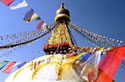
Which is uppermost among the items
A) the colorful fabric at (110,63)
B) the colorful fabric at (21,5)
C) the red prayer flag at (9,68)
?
the colorful fabric at (21,5)

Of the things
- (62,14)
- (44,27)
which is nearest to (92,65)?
(44,27)

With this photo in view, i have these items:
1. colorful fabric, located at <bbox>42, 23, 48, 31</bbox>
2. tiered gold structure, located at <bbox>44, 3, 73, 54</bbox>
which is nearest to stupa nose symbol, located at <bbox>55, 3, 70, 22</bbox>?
tiered gold structure, located at <bbox>44, 3, 73, 54</bbox>

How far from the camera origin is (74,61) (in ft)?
27.9

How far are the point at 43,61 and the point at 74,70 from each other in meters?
1.59

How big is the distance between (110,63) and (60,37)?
634 centimetres

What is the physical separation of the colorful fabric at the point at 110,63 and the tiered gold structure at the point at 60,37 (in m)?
4.94

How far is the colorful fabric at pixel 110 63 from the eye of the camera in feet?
16.8

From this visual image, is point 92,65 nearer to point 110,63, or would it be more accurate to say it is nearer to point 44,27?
point 110,63

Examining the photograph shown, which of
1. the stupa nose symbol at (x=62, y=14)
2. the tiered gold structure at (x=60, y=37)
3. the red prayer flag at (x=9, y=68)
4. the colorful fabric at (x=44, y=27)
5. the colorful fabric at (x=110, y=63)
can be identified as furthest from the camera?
the stupa nose symbol at (x=62, y=14)

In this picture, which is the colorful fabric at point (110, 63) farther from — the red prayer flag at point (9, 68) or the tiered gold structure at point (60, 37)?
the red prayer flag at point (9, 68)

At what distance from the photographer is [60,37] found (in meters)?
11.4

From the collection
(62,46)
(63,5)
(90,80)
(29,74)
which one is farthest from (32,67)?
(63,5)

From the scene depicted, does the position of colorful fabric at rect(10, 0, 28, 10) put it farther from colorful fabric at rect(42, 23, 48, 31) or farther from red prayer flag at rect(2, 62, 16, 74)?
red prayer flag at rect(2, 62, 16, 74)

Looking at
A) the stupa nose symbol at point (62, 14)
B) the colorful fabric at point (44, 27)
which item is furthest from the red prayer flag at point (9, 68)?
the stupa nose symbol at point (62, 14)
